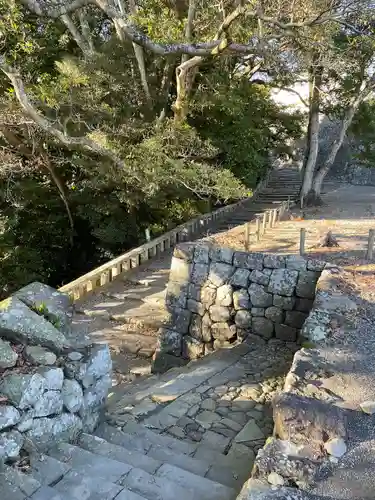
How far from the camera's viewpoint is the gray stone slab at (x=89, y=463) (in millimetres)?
2846

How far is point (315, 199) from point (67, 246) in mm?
9578

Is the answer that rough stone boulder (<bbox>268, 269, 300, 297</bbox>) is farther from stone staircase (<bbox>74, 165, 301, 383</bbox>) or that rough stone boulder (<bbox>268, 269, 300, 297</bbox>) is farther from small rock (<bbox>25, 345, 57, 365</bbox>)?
small rock (<bbox>25, 345, 57, 365</bbox>)

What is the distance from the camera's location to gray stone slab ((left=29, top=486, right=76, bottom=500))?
8.46ft

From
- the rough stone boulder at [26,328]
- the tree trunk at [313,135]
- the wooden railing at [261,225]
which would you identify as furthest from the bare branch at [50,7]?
the tree trunk at [313,135]

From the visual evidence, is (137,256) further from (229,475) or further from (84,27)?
(229,475)

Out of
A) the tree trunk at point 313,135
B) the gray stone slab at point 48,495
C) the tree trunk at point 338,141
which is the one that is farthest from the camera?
the tree trunk at point 313,135

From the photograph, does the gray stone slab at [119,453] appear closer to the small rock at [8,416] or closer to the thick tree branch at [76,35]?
the small rock at [8,416]

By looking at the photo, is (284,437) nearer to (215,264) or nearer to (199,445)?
(199,445)

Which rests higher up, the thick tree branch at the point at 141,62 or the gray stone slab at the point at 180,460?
the thick tree branch at the point at 141,62

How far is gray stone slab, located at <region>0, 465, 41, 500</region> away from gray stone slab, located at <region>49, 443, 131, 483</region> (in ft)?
1.06

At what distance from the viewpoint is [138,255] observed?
1054 centimetres

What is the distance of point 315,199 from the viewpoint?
15.9m

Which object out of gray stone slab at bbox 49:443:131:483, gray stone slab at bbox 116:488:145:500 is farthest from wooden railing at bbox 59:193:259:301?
gray stone slab at bbox 116:488:145:500

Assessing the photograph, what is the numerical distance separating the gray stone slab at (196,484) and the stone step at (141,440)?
0.58 metres
